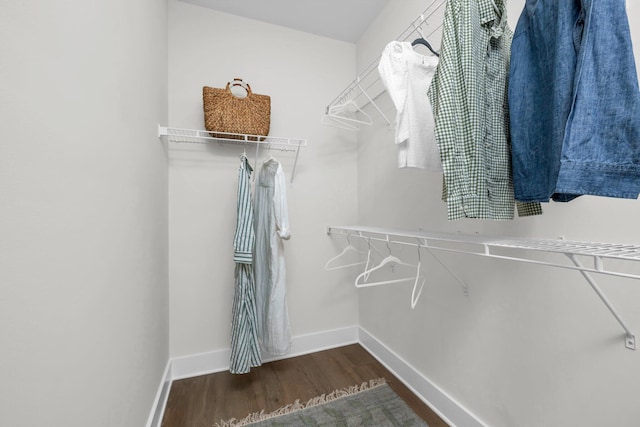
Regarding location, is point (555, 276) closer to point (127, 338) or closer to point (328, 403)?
point (328, 403)

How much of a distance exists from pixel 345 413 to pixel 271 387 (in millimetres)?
497

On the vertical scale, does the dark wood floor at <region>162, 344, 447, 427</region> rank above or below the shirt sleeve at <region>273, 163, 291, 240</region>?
below

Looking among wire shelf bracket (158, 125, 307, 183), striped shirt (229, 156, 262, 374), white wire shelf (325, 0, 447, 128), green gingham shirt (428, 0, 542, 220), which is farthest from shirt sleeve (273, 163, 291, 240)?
green gingham shirt (428, 0, 542, 220)

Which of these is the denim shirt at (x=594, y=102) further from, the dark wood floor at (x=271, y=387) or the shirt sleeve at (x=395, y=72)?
the dark wood floor at (x=271, y=387)

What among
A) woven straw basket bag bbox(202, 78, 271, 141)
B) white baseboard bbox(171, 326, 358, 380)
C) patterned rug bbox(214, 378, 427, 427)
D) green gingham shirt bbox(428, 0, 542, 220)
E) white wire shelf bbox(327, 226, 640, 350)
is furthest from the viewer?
white baseboard bbox(171, 326, 358, 380)

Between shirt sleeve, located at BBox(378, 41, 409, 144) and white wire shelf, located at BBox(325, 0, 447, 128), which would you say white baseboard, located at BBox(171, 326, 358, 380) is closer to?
white wire shelf, located at BBox(325, 0, 447, 128)

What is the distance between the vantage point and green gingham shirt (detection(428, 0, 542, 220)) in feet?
2.48

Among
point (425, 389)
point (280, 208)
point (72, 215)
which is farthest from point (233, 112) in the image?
point (425, 389)

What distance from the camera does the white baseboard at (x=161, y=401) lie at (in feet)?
4.16

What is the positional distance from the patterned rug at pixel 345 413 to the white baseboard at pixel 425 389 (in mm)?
131

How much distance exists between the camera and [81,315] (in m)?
0.65

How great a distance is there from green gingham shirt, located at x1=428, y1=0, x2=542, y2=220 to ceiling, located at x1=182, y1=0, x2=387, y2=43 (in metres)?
1.32

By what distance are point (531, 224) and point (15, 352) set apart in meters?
1.46

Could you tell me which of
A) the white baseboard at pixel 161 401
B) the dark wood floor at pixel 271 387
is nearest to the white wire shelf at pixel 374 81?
the dark wood floor at pixel 271 387
